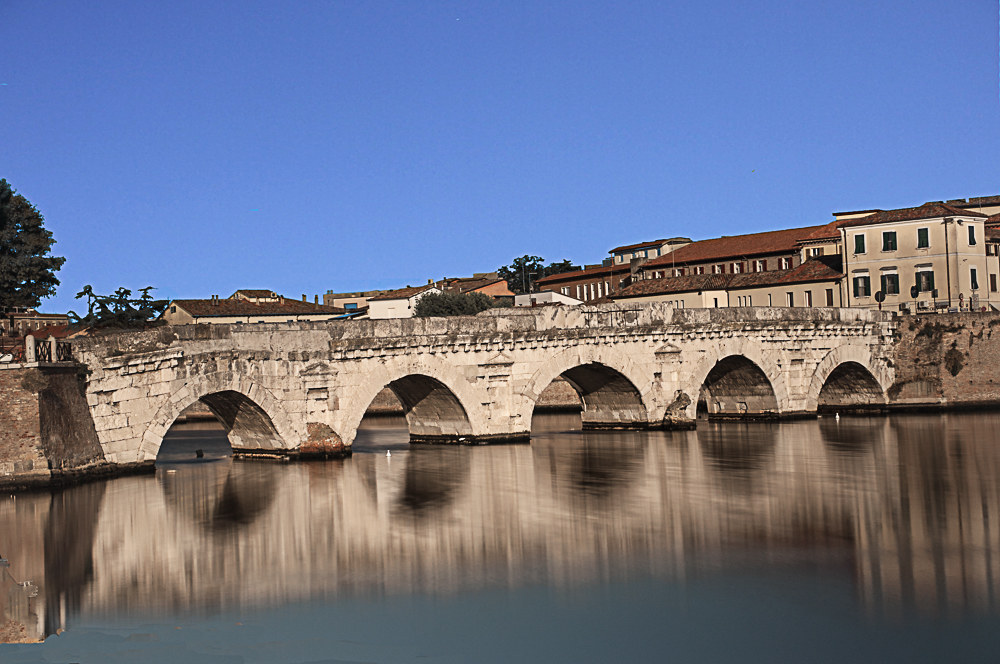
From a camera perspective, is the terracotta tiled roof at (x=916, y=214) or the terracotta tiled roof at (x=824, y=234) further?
the terracotta tiled roof at (x=824, y=234)

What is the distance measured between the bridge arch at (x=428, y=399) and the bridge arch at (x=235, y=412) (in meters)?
1.87

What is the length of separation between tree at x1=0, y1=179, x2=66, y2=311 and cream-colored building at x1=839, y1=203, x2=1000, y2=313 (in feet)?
112

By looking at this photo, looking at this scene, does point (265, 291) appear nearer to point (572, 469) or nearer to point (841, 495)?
point (572, 469)

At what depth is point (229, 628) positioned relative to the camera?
13.2 m

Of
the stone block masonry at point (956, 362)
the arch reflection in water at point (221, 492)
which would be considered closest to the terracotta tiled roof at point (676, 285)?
the stone block masonry at point (956, 362)

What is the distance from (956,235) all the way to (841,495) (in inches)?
1003

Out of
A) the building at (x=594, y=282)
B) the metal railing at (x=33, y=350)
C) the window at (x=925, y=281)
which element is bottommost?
the metal railing at (x=33, y=350)

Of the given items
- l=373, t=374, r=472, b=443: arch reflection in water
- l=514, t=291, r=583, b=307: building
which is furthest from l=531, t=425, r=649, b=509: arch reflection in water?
l=514, t=291, r=583, b=307: building

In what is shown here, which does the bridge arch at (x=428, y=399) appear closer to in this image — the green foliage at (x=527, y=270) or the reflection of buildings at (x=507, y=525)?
the reflection of buildings at (x=507, y=525)

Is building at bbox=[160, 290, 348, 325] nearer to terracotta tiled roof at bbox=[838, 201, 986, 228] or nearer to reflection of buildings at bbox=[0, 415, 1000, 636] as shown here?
terracotta tiled roof at bbox=[838, 201, 986, 228]

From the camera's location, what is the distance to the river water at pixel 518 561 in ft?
41.0

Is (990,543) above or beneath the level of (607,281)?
beneath

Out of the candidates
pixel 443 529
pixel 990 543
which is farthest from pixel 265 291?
pixel 990 543

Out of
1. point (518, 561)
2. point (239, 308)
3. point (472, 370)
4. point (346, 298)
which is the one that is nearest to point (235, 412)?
point (472, 370)
